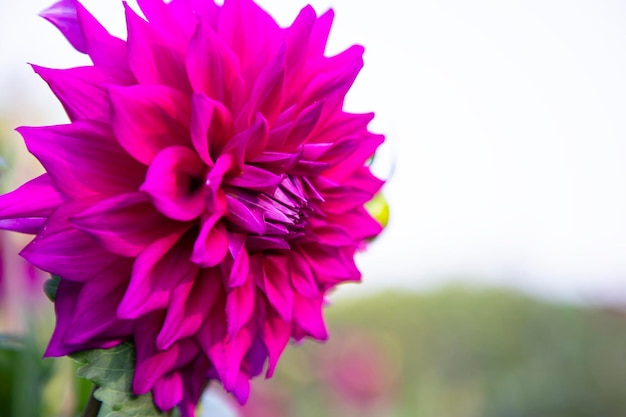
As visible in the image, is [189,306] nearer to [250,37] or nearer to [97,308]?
[97,308]

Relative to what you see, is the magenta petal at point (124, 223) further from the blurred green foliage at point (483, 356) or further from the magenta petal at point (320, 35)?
the blurred green foliage at point (483, 356)

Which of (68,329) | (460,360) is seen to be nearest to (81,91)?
(68,329)

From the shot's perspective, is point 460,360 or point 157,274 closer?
point 157,274

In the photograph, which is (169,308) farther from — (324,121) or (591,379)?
(591,379)

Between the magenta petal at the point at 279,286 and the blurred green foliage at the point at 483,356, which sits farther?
the blurred green foliage at the point at 483,356

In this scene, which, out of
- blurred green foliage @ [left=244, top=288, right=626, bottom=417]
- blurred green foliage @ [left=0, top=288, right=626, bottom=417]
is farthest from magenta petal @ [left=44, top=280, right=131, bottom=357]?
blurred green foliage @ [left=244, top=288, right=626, bottom=417]

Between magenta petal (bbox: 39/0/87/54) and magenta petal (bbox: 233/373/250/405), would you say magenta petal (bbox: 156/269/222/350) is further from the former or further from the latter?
magenta petal (bbox: 39/0/87/54)

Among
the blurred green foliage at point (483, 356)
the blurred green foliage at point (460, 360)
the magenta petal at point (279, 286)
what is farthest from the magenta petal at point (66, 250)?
the blurred green foliage at point (483, 356)

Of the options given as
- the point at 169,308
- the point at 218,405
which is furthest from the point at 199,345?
the point at 218,405
